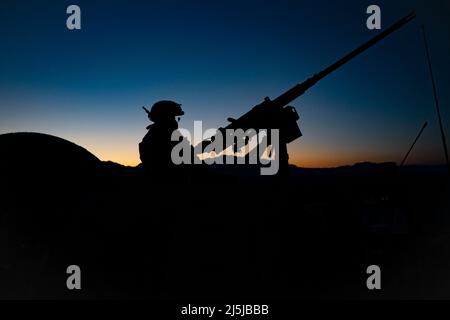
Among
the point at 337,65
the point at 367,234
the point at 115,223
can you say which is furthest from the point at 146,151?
the point at 367,234

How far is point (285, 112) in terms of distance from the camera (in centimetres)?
588

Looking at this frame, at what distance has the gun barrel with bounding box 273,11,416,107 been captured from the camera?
6510 millimetres

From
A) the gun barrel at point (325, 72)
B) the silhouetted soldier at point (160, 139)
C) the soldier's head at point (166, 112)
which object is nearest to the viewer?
the silhouetted soldier at point (160, 139)

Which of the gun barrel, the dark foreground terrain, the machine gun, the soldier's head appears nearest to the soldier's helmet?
the soldier's head

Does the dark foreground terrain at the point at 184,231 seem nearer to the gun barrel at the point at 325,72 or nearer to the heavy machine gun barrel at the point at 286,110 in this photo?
the heavy machine gun barrel at the point at 286,110

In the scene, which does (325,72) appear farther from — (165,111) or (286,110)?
(165,111)

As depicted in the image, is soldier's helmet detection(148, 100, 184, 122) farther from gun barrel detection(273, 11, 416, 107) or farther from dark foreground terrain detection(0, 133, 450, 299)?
gun barrel detection(273, 11, 416, 107)

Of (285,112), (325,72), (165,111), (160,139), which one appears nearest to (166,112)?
(165,111)

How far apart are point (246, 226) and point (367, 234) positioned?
2.94 metres

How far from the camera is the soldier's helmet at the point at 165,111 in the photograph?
691cm

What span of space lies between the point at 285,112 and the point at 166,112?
252 centimetres

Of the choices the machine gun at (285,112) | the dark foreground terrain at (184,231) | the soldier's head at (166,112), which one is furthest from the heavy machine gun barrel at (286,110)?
the soldier's head at (166,112)
